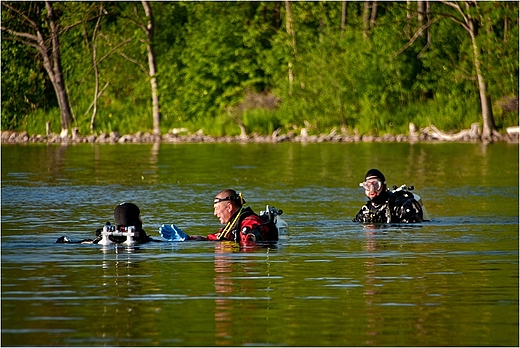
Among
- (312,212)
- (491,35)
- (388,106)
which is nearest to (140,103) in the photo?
(388,106)

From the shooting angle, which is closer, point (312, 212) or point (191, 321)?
point (191, 321)

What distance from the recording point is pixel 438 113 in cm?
5312

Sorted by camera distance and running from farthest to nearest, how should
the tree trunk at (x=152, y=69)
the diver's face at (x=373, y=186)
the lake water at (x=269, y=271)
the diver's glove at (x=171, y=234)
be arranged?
the tree trunk at (x=152, y=69), the diver's face at (x=373, y=186), the diver's glove at (x=171, y=234), the lake water at (x=269, y=271)

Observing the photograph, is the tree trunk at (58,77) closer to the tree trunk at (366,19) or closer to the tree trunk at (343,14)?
the tree trunk at (343,14)

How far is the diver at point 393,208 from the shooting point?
67.1ft

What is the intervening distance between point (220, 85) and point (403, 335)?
Answer: 169 ft

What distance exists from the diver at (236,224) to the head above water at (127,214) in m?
0.56

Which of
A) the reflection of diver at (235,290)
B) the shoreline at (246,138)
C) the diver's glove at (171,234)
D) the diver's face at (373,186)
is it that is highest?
the shoreline at (246,138)

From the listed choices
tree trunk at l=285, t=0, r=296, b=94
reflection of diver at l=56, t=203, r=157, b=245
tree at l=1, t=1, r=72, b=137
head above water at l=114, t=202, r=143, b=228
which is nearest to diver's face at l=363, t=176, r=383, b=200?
reflection of diver at l=56, t=203, r=157, b=245

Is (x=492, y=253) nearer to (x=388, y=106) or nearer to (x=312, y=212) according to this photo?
(x=312, y=212)

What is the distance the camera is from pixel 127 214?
54.4 feet

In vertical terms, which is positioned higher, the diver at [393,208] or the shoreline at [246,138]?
the shoreline at [246,138]

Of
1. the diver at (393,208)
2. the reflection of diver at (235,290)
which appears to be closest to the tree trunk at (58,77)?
the diver at (393,208)

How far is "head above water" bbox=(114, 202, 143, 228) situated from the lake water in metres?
0.35
